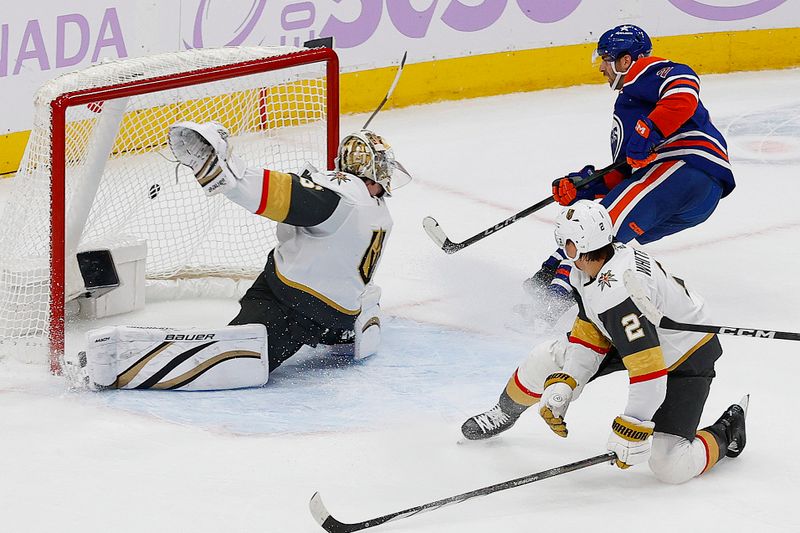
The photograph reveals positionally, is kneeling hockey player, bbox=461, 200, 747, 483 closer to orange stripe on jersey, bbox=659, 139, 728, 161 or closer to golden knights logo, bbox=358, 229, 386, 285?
golden knights logo, bbox=358, 229, 386, 285

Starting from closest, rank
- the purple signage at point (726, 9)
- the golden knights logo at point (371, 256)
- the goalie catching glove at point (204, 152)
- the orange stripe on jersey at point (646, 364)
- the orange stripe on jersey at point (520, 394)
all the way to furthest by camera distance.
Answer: the orange stripe on jersey at point (646, 364)
the orange stripe on jersey at point (520, 394)
the goalie catching glove at point (204, 152)
the golden knights logo at point (371, 256)
the purple signage at point (726, 9)

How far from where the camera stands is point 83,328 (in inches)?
150

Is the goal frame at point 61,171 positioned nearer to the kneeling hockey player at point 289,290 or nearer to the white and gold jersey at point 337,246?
the kneeling hockey player at point 289,290

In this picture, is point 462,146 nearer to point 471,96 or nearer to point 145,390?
point 471,96

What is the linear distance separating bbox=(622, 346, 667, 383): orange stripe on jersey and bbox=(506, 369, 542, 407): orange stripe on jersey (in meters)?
0.32

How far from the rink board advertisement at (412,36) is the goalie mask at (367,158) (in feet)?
6.75

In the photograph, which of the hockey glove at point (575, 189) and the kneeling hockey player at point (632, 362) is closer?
the kneeling hockey player at point (632, 362)

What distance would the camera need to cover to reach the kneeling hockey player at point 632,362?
8.63 feet

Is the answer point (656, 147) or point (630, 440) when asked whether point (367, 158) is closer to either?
point (656, 147)

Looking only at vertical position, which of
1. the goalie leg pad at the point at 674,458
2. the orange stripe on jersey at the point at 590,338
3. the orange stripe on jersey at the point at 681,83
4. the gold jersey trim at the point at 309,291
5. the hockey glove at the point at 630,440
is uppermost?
the orange stripe on jersey at the point at 681,83

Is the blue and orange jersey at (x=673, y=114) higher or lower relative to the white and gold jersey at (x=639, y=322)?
higher

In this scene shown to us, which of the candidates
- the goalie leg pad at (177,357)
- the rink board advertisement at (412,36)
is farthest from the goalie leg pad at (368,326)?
the rink board advertisement at (412,36)

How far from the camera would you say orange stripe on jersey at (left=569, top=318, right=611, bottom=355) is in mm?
2812

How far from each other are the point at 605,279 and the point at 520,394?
1.32 feet
